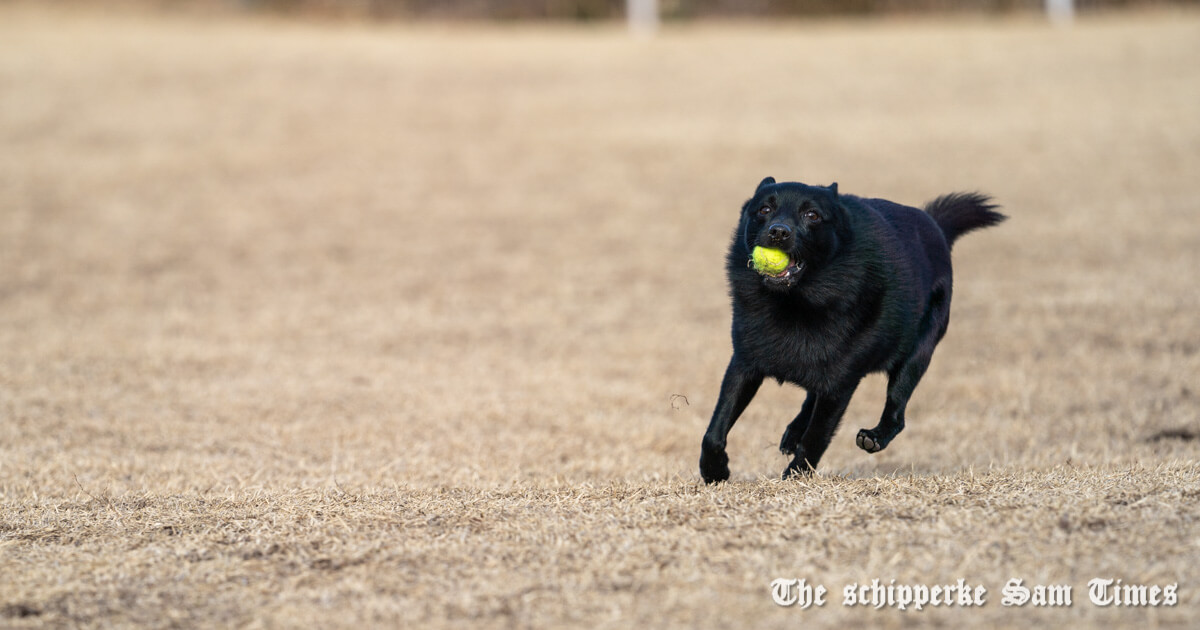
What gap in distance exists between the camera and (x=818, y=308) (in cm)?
461

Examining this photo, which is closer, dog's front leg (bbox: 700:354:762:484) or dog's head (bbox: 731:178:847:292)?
dog's head (bbox: 731:178:847:292)

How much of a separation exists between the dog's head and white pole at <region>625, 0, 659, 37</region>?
2089 cm

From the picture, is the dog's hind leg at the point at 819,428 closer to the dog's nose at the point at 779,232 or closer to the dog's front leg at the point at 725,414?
the dog's front leg at the point at 725,414

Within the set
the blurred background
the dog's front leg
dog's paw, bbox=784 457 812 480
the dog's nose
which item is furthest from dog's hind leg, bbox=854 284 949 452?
the blurred background

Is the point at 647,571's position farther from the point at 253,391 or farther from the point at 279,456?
the point at 253,391

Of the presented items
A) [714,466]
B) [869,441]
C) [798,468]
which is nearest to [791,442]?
[798,468]

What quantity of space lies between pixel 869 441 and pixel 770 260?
3.17ft

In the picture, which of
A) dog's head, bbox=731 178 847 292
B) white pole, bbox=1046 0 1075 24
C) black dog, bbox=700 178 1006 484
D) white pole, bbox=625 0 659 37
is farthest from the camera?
white pole, bbox=625 0 659 37

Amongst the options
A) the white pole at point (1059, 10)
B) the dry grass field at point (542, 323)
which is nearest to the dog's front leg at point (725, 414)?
the dry grass field at point (542, 323)

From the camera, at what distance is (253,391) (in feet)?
27.3

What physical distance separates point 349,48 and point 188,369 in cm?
1419

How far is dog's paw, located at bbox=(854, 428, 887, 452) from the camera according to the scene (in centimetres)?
473

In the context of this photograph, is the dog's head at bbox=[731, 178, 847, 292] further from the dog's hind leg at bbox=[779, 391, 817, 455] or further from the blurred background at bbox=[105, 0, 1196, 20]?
the blurred background at bbox=[105, 0, 1196, 20]

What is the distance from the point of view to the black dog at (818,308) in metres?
4.54
